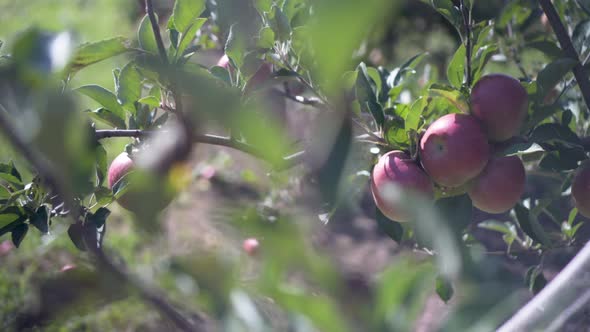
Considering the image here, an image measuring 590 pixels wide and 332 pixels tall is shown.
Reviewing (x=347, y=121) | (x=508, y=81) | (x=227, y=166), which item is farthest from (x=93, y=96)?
(x=227, y=166)

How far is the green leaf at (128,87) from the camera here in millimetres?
857

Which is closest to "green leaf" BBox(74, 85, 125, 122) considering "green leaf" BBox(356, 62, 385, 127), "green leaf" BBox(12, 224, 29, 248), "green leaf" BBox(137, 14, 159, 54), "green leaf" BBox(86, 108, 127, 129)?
"green leaf" BBox(86, 108, 127, 129)

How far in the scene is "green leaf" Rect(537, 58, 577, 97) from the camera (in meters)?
0.79

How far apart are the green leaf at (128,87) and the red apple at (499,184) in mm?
524

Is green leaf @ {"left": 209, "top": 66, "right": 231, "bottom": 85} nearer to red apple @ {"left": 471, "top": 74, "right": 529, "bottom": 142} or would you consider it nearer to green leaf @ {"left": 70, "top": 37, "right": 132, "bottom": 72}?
green leaf @ {"left": 70, "top": 37, "right": 132, "bottom": 72}

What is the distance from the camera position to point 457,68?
87 cm

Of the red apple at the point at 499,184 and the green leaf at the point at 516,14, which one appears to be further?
the green leaf at the point at 516,14

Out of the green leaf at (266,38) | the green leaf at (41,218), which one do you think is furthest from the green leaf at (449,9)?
the green leaf at (41,218)

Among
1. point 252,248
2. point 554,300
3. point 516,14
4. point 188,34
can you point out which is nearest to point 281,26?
point 188,34

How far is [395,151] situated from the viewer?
85cm

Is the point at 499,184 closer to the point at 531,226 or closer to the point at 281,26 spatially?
the point at 531,226

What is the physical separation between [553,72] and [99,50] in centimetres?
60

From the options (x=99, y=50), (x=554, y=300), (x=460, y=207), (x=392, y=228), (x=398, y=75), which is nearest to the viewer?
(x=554, y=300)

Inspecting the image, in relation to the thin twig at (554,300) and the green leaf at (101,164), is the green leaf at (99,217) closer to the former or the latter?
the green leaf at (101,164)
